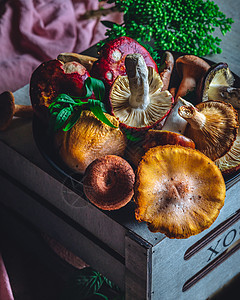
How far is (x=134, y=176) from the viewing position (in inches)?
32.1

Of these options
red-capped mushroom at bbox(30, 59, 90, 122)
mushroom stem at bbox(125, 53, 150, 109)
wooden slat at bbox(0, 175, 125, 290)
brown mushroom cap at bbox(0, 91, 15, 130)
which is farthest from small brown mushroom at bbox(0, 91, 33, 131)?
mushroom stem at bbox(125, 53, 150, 109)

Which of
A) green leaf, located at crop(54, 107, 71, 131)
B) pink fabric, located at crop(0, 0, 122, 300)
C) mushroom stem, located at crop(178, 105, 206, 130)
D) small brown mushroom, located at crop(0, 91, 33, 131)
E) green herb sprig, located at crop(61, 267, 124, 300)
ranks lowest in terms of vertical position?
green herb sprig, located at crop(61, 267, 124, 300)

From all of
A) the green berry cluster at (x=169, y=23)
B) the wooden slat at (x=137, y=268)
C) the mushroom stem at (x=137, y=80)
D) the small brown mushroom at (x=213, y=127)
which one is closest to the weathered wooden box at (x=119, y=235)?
the wooden slat at (x=137, y=268)

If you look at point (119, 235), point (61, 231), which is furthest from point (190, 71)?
point (61, 231)

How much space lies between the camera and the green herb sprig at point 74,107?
33.7 inches

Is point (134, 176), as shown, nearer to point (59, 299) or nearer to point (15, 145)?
point (15, 145)

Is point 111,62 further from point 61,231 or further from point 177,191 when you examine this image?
point 61,231

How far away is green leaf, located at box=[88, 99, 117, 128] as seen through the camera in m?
0.84

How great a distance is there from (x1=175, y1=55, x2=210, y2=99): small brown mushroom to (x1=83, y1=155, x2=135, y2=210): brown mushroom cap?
1.11 feet

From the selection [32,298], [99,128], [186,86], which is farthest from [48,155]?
[32,298]

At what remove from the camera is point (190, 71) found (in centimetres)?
107

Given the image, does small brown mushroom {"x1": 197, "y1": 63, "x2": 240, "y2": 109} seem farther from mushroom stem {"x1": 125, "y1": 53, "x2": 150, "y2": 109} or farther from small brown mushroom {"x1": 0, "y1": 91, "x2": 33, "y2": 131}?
small brown mushroom {"x1": 0, "y1": 91, "x2": 33, "y2": 131}

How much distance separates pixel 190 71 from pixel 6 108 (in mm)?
491

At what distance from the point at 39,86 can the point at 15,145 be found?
213mm
